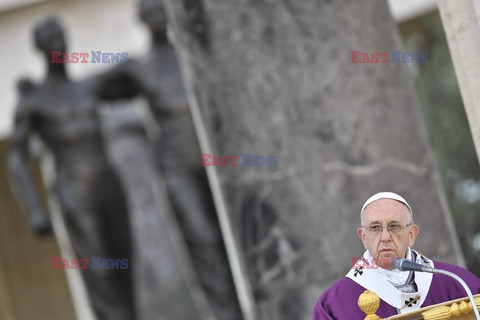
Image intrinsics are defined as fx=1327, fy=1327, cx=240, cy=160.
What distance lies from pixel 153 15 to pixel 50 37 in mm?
826

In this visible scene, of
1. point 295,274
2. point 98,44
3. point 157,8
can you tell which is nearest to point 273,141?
point 295,274

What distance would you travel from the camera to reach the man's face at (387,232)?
3553 mm

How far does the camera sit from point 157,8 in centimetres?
1005

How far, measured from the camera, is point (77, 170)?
1045cm

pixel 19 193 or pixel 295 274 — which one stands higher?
pixel 19 193

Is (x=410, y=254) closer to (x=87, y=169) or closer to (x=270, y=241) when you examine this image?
(x=270, y=241)

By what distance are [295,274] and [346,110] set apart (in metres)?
0.86

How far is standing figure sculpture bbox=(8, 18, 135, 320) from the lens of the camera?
10164 mm

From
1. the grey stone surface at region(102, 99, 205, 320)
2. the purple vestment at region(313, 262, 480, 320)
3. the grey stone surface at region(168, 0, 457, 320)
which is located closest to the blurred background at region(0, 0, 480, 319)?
the grey stone surface at region(102, 99, 205, 320)

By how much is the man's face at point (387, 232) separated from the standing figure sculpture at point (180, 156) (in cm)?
558

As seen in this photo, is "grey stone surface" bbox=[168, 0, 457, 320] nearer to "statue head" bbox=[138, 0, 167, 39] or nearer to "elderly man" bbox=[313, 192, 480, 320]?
"elderly man" bbox=[313, 192, 480, 320]

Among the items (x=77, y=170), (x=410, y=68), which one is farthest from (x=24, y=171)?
(x=410, y=68)

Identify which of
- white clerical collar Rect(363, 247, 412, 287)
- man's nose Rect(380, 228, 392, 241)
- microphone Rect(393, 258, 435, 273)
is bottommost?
white clerical collar Rect(363, 247, 412, 287)

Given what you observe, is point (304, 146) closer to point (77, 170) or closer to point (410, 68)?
point (77, 170)
